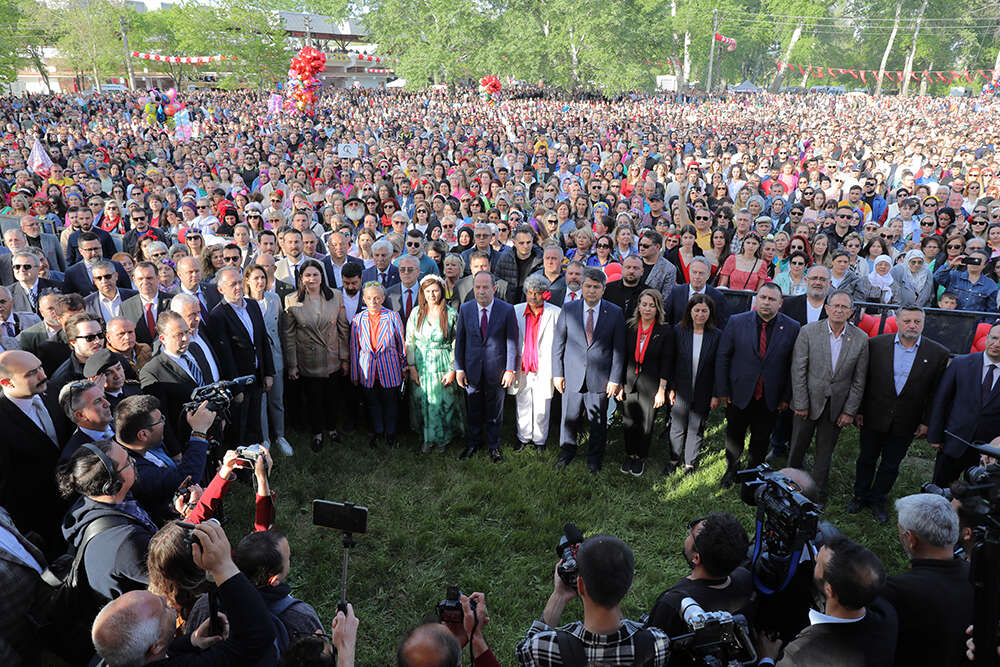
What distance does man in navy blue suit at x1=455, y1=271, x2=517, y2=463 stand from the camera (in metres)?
5.57

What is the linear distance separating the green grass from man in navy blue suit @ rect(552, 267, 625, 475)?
49 centimetres

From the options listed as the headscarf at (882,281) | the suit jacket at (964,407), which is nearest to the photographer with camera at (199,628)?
the suit jacket at (964,407)

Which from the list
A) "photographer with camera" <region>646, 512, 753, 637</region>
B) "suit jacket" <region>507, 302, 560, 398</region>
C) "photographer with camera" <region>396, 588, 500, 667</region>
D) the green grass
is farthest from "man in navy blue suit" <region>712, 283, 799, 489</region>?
"photographer with camera" <region>396, 588, 500, 667</region>

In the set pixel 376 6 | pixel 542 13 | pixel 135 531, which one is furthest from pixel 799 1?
pixel 135 531

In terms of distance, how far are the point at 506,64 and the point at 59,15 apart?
39.3m

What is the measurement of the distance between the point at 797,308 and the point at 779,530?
352 centimetres

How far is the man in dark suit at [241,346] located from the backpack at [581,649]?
4.04 metres

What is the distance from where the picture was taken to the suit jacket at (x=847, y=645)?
7.28 ft

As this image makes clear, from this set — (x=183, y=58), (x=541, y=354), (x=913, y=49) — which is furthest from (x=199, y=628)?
(x=913, y=49)

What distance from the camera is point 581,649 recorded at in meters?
2.14

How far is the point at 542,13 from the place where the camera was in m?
40.3

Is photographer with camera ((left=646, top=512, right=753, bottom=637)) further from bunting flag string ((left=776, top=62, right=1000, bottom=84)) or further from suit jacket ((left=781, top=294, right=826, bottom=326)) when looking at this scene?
bunting flag string ((left=776, top=62, right=1000, bottom=84))

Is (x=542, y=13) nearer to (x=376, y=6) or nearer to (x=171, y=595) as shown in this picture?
A: (x=376, y=6)

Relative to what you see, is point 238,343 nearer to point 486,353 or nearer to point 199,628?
point 486,353
